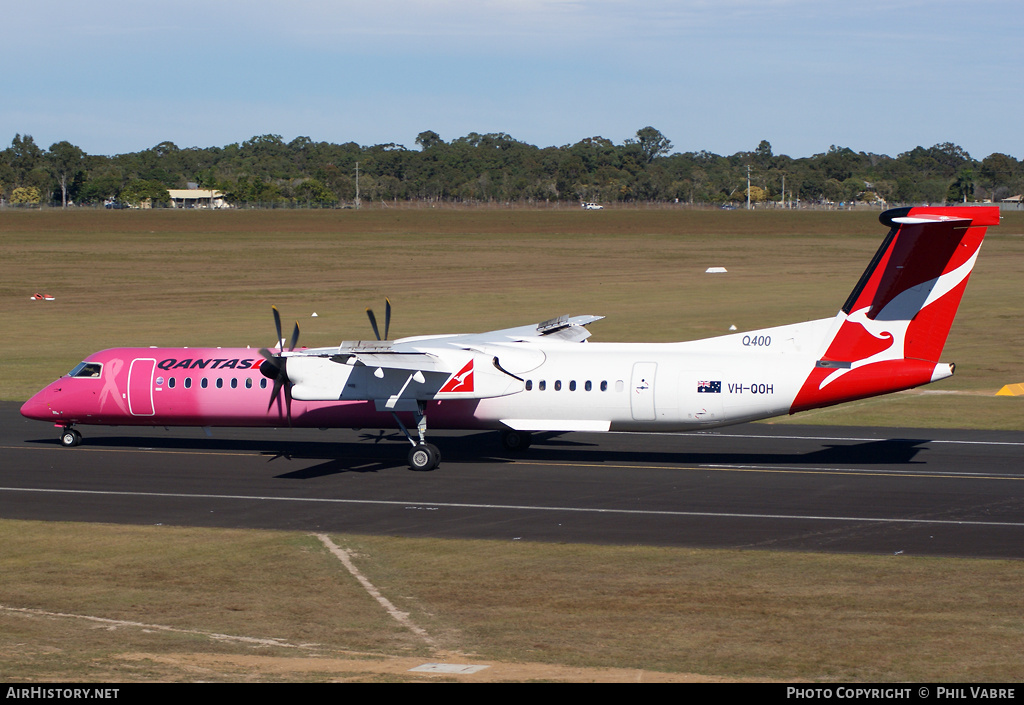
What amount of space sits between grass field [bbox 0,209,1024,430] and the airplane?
28.9 feet

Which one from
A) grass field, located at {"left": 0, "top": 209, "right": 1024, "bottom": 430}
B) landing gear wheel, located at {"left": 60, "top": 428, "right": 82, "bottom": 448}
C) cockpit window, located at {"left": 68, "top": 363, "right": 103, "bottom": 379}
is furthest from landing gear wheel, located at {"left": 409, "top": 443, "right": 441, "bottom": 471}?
grass field, located at {"left": 0, "top": 209, "right": 1024, "bottom": 430}

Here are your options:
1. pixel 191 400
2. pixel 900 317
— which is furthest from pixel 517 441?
pixel 900 317

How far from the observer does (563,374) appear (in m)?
26.4

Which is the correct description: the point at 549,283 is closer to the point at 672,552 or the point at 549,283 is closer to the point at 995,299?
the point at 995,299

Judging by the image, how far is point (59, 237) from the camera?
357 ft

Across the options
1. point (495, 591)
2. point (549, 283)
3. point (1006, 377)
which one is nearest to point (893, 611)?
point (495, 591)

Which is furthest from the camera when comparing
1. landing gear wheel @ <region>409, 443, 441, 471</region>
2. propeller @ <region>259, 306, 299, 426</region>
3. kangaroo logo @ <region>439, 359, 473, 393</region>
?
landing gear wheel @ <region>409, 443, 441, 471</region>

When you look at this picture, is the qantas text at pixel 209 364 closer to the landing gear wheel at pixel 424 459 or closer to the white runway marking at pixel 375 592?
the landing gear wheel at pixel 424 459

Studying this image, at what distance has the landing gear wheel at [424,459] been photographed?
26.4 m

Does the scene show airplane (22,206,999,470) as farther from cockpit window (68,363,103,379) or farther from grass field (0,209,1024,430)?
grass field (0,209,1024,430)

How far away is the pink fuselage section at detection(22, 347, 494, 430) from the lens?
2776cm

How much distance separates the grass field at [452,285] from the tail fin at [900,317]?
864 centimetres

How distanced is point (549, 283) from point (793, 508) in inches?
2079

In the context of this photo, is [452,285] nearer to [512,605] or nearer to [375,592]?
[375,592]
